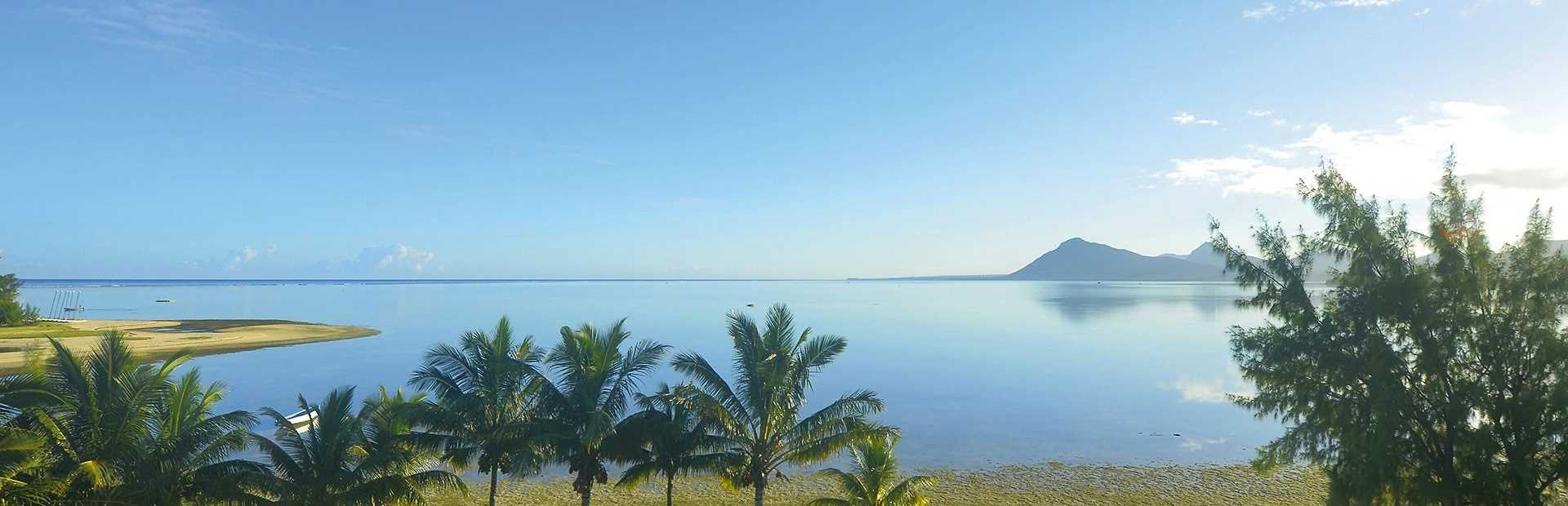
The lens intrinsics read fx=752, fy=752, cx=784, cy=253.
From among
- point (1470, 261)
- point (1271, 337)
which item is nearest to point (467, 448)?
point (1271, 337)

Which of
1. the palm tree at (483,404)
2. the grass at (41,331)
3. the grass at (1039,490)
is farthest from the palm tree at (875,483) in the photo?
the grass at (41,331)

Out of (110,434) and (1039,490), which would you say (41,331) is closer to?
(110,434)

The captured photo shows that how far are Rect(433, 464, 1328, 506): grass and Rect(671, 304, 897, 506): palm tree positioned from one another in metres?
9.01

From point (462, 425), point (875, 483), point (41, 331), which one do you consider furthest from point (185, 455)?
point (41, 331)

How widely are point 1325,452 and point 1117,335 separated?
90797 millimetres

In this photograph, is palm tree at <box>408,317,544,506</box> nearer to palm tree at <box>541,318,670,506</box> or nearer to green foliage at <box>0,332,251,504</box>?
palm tree at <box>541,318,670,506</box>

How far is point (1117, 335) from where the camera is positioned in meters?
104

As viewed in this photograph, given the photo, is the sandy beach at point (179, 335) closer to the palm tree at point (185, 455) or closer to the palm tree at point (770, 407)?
the palm tree at point (185, 455)

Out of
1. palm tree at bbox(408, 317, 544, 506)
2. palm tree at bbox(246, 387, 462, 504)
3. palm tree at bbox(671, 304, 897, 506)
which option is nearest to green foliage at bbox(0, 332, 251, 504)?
palm tree at bbox(246, 387, 462, 504)

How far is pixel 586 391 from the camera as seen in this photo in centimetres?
2177

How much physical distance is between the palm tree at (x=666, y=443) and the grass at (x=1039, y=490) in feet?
26.7

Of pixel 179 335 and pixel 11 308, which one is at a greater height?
pixel 11 308

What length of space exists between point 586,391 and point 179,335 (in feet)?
317

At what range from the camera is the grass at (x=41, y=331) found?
77.1 m
